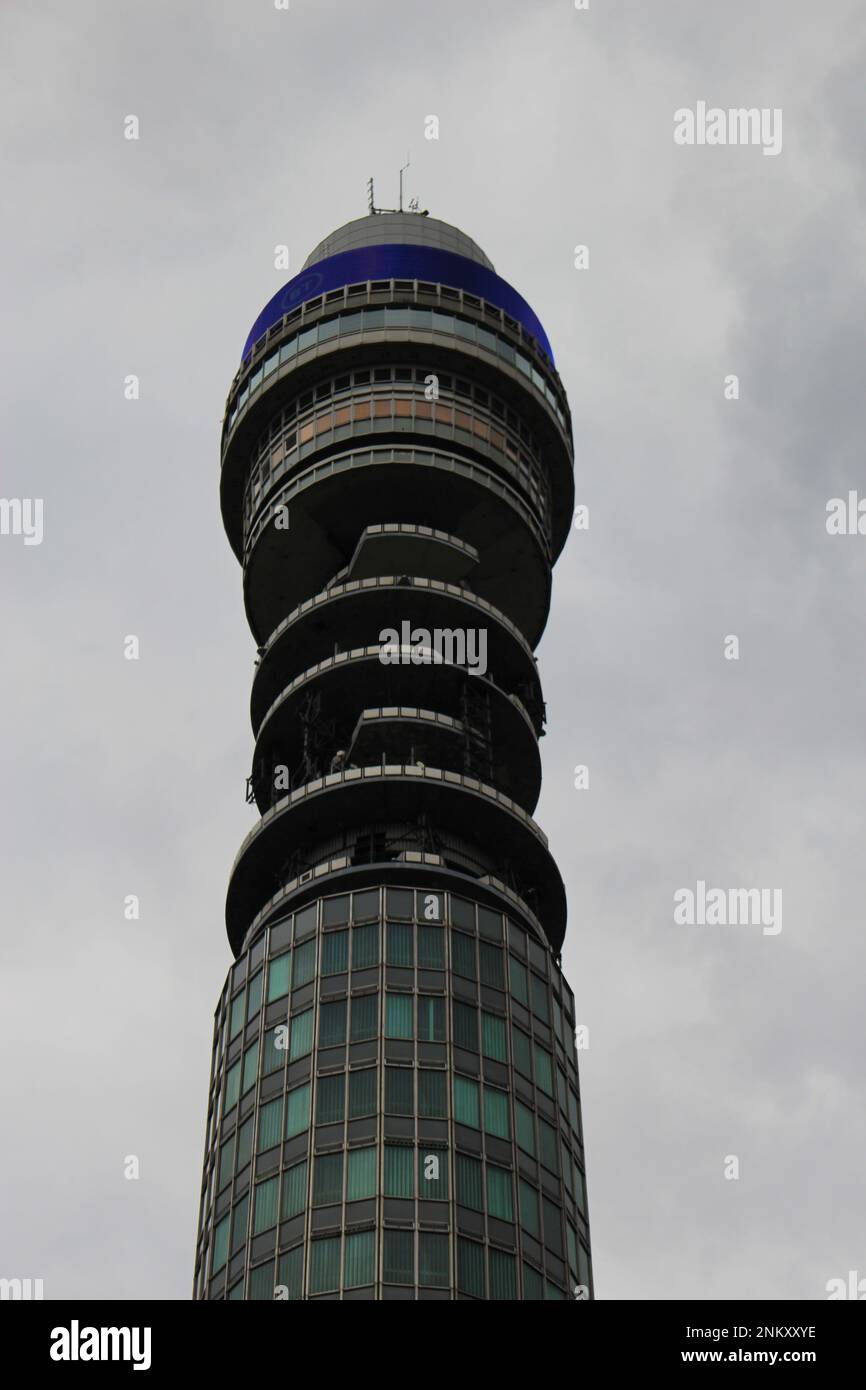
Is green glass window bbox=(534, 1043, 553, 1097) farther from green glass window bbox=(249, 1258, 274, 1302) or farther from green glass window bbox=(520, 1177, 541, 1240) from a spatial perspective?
green glass window bbox=(249, 1258, 274, 1302)

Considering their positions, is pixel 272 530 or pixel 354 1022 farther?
pixel 272 530

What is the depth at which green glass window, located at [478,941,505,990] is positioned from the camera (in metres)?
110

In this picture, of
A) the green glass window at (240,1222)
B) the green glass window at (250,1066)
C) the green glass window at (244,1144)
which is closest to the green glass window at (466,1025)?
the green glass window at (250,1066)

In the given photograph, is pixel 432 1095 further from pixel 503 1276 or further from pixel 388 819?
pixel 388 819

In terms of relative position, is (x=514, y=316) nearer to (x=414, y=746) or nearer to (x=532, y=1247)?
(x=414, y=746)

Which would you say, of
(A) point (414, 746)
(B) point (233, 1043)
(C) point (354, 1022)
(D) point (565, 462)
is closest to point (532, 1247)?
(C) point (354, 1022)

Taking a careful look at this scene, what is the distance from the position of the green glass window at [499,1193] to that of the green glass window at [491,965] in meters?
12.4

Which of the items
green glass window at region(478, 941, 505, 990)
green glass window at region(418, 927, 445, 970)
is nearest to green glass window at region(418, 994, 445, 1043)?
green glass window at region(418, 927, 445, 970)

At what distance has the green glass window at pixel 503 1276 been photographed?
9469 centimetres

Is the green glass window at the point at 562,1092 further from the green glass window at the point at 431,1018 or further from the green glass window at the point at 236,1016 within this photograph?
the green glass window at the point at 236,1016

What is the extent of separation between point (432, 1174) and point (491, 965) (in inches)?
622
